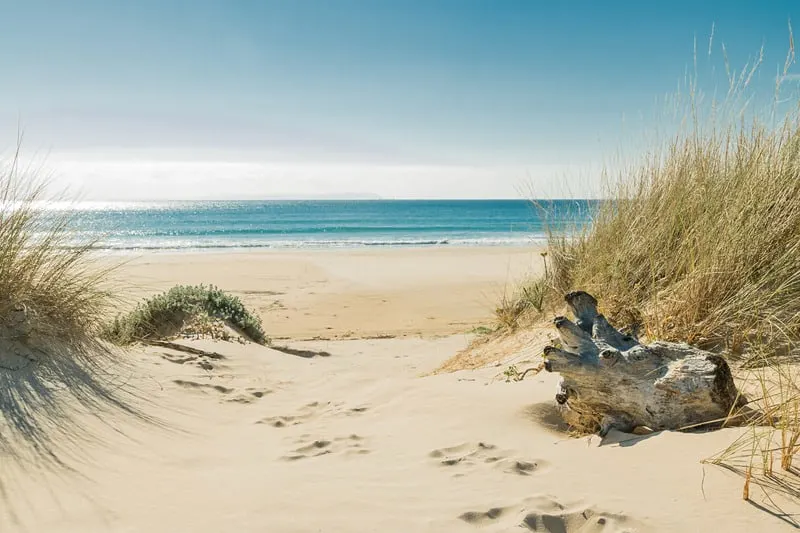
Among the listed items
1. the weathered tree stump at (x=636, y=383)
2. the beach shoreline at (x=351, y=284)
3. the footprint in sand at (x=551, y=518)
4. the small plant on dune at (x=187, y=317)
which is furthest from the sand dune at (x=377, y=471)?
the beach shoreline at (x=351, y=284)

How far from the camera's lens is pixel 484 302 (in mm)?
12797

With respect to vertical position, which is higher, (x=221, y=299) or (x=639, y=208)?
(x=639, y=208)

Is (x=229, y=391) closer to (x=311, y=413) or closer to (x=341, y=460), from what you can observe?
(x=311, y=413)

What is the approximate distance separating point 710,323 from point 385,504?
270cm

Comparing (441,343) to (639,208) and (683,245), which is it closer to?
(639,208)

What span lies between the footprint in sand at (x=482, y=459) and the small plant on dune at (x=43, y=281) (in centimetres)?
309

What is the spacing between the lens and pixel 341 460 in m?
3.46

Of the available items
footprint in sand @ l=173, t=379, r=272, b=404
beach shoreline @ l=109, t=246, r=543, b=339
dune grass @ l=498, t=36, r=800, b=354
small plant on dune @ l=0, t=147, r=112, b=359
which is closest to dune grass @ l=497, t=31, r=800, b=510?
dune grass @ l=498, t=36, r=800, b=354

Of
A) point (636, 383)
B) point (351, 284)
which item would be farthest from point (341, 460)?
point (351, 284)

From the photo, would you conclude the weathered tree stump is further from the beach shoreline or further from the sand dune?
the beach shoreline

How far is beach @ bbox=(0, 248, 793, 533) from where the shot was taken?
8.39ft

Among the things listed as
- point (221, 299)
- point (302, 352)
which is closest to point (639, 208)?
point (302, 352)

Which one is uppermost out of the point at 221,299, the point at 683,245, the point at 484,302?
the point at 683,245

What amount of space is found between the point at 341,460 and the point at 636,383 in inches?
69.5
